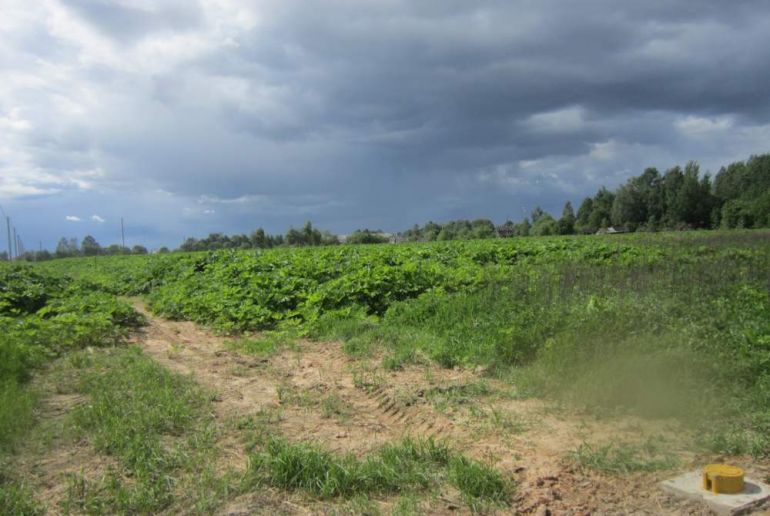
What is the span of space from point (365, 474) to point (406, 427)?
47.7 inches

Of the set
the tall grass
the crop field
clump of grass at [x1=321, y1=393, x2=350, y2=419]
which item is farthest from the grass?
the tall grass

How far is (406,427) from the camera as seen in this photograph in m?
4.76

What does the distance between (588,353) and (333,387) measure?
2834 millimetres

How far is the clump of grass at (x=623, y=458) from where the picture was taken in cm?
381

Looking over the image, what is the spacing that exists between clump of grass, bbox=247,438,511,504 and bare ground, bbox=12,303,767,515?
0.12m

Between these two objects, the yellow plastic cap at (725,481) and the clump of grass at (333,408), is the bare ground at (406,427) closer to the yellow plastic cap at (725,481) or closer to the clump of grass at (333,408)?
the clump of grass at (333,408)

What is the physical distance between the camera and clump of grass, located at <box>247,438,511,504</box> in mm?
3475

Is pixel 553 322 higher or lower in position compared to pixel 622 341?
higher

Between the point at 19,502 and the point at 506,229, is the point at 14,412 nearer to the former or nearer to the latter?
the point at 19,502

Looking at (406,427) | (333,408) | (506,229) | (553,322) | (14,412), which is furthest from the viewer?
(506,229)

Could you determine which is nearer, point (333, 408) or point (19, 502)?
point (19, 502)

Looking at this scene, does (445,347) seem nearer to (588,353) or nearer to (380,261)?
(588,353)

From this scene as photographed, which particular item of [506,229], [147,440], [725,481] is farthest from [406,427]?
[506,229]

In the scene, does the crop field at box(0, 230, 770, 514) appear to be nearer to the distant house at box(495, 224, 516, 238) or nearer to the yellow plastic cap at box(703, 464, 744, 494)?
the yellow plastic cap at box(703, 464, 744, 494)
